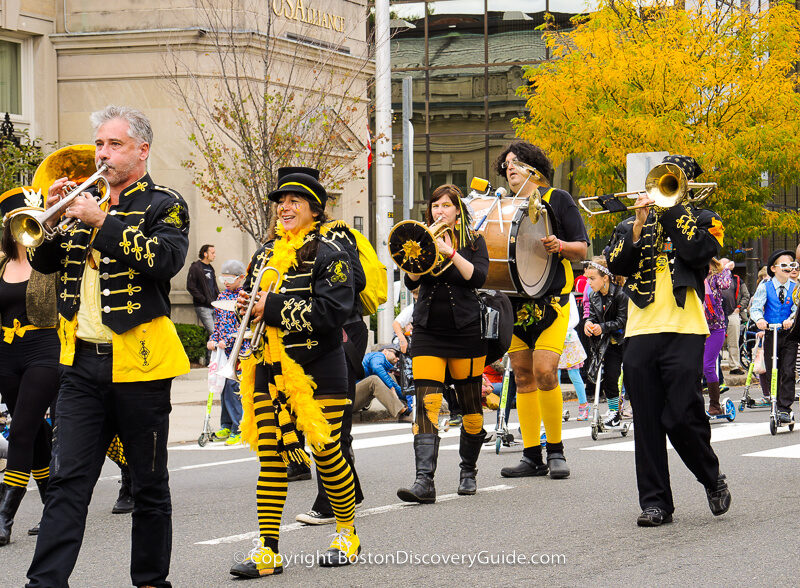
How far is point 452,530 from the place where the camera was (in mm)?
7129

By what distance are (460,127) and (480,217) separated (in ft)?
99.1

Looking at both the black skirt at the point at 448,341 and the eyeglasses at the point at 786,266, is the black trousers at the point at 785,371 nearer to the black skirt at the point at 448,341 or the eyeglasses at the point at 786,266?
the eyeglasses at the point at 786,266

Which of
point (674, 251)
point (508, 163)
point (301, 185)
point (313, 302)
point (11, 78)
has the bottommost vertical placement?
point (313, 302)

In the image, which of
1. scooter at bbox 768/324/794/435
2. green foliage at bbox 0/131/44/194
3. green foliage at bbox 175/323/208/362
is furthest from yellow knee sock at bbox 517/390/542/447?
green foliage at bbox 175/323/208/362

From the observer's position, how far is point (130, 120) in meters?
5.18

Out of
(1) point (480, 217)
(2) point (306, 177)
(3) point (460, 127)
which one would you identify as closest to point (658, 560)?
(2) point (306, 177)

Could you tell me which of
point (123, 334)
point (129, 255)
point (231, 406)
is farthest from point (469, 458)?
point (231, 406)

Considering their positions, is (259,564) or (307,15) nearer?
(259,564)

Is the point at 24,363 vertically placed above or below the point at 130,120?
below

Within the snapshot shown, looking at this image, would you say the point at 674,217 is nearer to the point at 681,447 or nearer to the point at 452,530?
the point at 681,447

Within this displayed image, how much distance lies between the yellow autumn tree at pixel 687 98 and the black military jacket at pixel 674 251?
14.8 metres

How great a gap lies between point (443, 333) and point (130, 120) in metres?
3.36

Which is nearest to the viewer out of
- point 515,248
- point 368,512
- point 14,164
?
point 368,512

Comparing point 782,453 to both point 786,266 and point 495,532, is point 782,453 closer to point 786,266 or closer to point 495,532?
point 786,266
